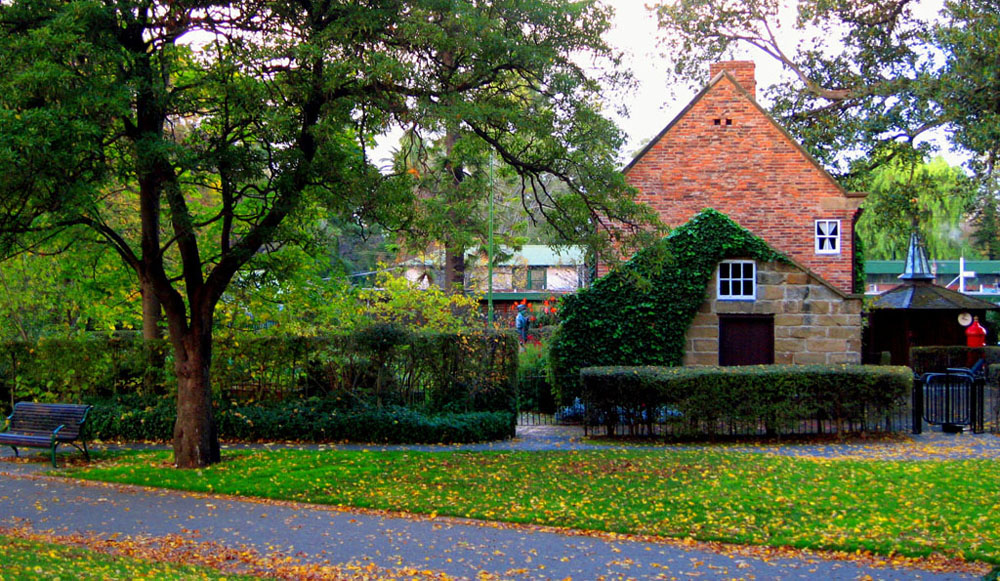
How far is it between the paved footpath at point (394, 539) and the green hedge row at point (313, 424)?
4613 mm

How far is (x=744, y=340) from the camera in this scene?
20.9m

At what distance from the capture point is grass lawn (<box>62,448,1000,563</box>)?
28.1 ft

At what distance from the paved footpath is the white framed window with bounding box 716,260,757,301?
42.9 ft

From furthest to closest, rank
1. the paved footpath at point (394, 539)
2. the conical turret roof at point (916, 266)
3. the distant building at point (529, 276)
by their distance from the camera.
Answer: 1. the distant building at point (529, 276)
2. the conical turret roof at point (916, 266)
3. the paved footpath at point (394, 539)

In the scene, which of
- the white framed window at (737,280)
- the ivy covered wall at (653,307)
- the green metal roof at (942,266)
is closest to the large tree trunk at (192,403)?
the ivy covered wall at (653,307)

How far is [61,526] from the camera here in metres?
9.10

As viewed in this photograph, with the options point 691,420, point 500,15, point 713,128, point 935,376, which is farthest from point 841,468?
point 713,128

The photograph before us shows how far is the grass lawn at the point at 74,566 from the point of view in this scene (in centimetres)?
641

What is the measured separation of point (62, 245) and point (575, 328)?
35.5ft

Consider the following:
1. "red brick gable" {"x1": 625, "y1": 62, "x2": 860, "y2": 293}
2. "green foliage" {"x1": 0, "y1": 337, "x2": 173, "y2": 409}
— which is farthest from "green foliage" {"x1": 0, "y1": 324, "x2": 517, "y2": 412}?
"red brick gable" {"x1": 625, "y1": 62, "x2": 860, "y2": 293}

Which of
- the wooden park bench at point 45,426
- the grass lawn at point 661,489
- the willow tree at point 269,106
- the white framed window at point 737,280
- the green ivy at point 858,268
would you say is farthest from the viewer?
the green ivy at point 858,268

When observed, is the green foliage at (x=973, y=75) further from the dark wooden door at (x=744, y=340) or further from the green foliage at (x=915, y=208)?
the dark wooden door at (x=744, y=340)

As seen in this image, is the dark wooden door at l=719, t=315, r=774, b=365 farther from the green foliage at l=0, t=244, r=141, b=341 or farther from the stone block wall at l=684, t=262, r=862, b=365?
the green foliage at l=0, t=244, r=141, b=341

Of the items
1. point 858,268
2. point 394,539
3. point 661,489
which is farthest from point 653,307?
point 394,539
